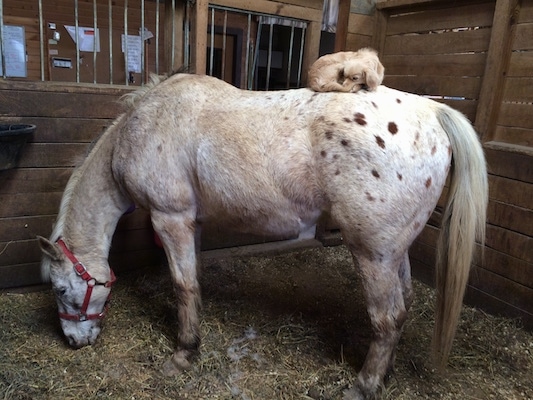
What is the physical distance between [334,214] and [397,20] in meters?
2.31

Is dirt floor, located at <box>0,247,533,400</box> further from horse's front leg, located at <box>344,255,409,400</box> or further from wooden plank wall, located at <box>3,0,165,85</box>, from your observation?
wooden plank wall, located at <box>3,0,165,85</box>

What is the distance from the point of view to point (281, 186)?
1826 millimetres

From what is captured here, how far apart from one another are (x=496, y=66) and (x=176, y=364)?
2.55m

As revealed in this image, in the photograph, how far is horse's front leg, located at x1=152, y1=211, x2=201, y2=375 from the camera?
2.07 meters

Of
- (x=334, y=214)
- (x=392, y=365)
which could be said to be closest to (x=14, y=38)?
(x=334, y=214)

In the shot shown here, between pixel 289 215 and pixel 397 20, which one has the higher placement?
pixel 397 20

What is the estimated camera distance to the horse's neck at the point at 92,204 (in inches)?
85.4

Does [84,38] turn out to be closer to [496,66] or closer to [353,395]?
[496,66]

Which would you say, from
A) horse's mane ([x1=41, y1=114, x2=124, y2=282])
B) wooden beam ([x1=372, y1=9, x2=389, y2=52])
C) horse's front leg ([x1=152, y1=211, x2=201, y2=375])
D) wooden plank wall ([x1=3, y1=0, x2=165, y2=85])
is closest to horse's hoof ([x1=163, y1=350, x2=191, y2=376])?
horse's front leg ([x1=152, y1=211, x2=201, y2=375])

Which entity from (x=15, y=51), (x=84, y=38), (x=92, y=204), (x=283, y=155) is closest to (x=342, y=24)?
(x=283, y=155)

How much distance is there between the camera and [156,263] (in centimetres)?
313

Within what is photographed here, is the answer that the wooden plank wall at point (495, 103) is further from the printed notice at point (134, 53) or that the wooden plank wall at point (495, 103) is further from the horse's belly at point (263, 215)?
the printed notice at point (134, 53)

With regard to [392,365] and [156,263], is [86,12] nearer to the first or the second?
[156,263]

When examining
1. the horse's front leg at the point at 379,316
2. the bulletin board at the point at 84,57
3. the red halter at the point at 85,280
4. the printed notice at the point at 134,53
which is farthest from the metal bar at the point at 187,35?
the bulletin board at the point at 84,57
